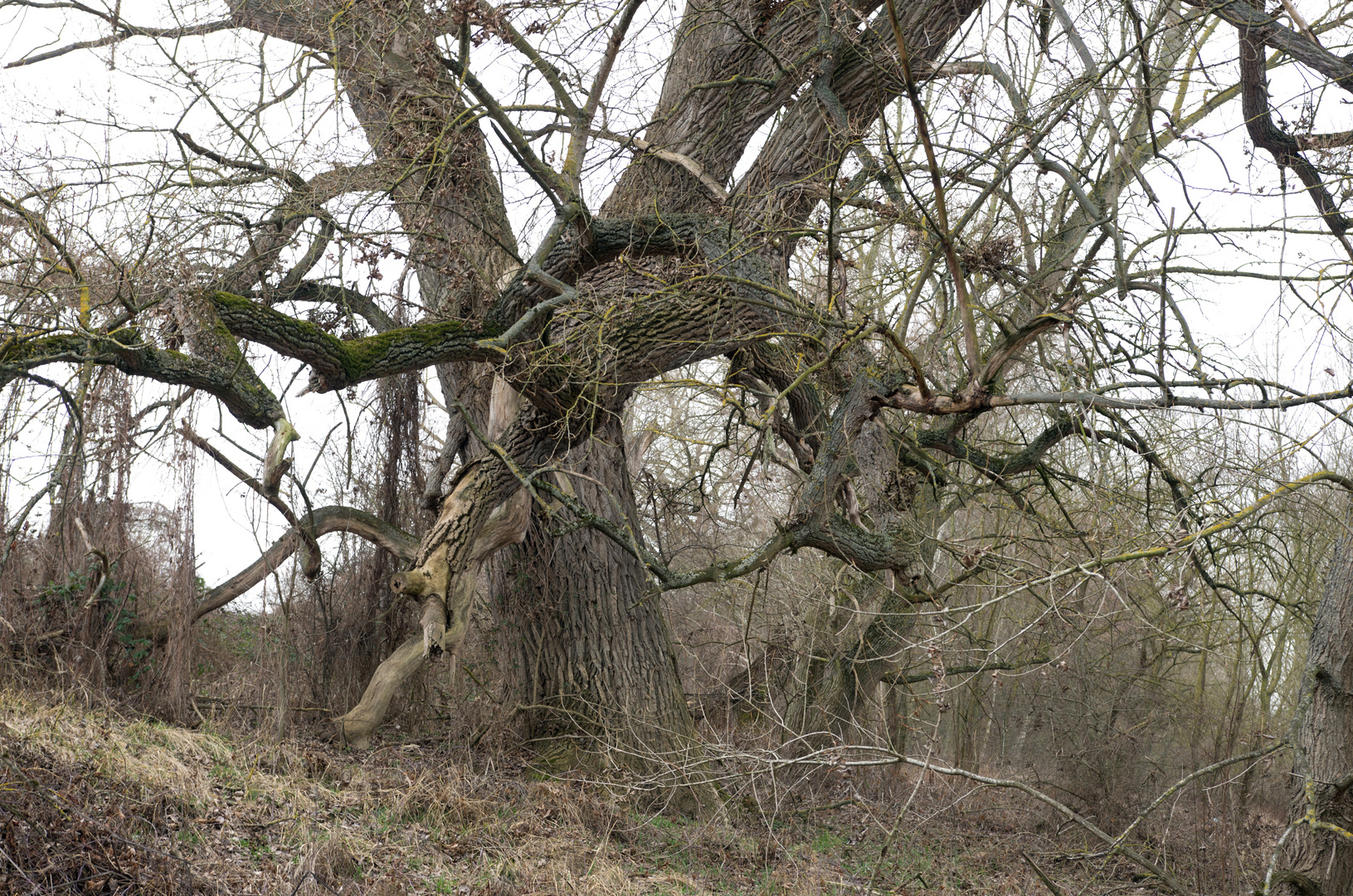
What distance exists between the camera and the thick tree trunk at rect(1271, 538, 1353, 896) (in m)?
5.92

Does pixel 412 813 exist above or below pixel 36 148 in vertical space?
below

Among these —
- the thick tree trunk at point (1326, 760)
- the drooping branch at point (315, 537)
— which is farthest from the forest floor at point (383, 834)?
the drooping branch at point (315, 537)

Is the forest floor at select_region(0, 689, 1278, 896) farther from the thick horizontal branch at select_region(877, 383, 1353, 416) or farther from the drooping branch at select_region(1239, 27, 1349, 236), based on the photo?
the drooping branch at select_region(1239, 27, 1349, 236)

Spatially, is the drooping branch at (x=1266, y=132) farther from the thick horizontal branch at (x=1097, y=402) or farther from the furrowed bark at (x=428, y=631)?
the furrowed bark at (x=428, y=631)

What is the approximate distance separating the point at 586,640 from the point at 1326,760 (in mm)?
5461

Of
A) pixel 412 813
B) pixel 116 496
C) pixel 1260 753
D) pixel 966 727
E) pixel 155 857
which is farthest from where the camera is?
pixel 966 727

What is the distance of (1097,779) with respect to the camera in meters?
11.5

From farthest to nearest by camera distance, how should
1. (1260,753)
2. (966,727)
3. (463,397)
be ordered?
(966,727), (463,397), (1260,753)

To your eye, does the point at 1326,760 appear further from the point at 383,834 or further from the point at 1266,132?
the point at 383,834

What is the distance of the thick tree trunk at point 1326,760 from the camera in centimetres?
592

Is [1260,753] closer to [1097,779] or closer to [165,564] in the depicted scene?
[1097,779]

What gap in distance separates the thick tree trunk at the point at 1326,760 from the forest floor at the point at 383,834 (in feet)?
3.28

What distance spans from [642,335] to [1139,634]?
709 centimetres

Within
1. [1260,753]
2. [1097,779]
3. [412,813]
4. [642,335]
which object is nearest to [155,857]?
[412,813]
